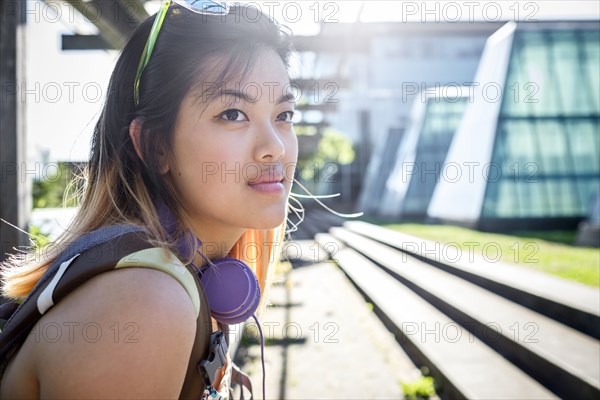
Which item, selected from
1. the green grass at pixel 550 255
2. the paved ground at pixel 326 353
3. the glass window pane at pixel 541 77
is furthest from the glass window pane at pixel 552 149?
the paved ground at pixel 326 353

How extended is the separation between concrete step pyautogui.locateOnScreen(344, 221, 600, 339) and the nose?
330 cm

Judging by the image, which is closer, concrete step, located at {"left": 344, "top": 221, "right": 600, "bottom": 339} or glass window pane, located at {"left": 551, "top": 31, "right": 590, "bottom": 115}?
concrete step, located at {"left": 344, "top": 221, "right": 600, "bottom": 339}

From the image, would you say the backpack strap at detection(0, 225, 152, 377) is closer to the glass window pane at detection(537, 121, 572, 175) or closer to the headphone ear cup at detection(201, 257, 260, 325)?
the headphone ear cup at detection(201, 257, 260, 325)

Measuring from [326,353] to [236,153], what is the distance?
161 inches

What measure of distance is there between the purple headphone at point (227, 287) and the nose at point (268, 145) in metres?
0.27

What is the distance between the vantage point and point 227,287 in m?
1.30

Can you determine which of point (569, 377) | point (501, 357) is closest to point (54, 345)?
point (569, 377)

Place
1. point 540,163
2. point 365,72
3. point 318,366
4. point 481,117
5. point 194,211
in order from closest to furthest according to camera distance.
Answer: point 194,211 < point 318,366 < point 540,163 < point 481,117 < point 365,72

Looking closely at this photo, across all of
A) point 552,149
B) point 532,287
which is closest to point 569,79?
point 552,149

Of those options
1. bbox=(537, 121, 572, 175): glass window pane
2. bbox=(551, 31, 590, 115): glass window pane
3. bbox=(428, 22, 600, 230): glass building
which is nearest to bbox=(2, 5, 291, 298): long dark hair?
bbox=(428, 22, 600, 230): glass building

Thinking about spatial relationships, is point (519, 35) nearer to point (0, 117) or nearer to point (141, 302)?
point (0, 117)

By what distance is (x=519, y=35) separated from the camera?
593 inches

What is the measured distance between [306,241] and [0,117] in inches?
545

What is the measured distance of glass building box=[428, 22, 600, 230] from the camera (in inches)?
563
